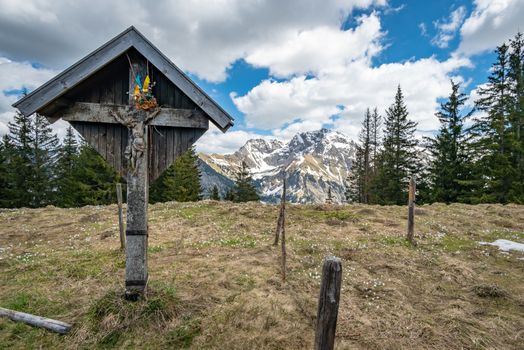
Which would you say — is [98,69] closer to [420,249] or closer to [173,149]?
[173,149]

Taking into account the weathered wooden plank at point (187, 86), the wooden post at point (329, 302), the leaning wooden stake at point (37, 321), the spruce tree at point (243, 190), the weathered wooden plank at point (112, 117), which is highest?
the weathered wooden plank at point (187, 86)

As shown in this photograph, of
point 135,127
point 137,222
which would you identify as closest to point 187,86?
point 135,127

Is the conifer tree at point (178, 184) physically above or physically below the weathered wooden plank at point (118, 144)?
below

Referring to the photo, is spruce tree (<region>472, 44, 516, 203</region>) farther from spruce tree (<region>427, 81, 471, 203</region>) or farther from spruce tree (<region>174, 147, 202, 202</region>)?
spruce tree (<region>174, 147, 202, 202</region>)

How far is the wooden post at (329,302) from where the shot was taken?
3.55 meters

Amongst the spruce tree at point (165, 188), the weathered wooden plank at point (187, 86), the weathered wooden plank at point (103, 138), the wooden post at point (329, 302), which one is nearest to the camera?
the wooden post at point (329, 302)

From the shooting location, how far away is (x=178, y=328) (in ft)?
18.9

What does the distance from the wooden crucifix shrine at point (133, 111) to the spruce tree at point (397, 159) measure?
42.4 meters

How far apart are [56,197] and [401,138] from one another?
5925 cm

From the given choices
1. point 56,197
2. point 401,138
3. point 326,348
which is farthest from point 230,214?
point 56,197

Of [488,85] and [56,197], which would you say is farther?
[56,197]

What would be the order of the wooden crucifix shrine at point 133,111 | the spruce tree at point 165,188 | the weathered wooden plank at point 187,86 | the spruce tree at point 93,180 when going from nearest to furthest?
the wooden crucifix shrine at point 133,111
the weathered wooden plank at point 187,86
the spruce tree at point 93,180
the spruce tree at point 165,188

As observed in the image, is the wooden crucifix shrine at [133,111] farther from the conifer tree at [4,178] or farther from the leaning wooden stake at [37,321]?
the conifer tree at [4,178]

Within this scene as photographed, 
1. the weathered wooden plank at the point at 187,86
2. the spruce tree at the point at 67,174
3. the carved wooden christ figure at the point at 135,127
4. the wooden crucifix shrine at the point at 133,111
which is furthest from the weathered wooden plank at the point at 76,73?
the spruce tree at the point at 67,174
